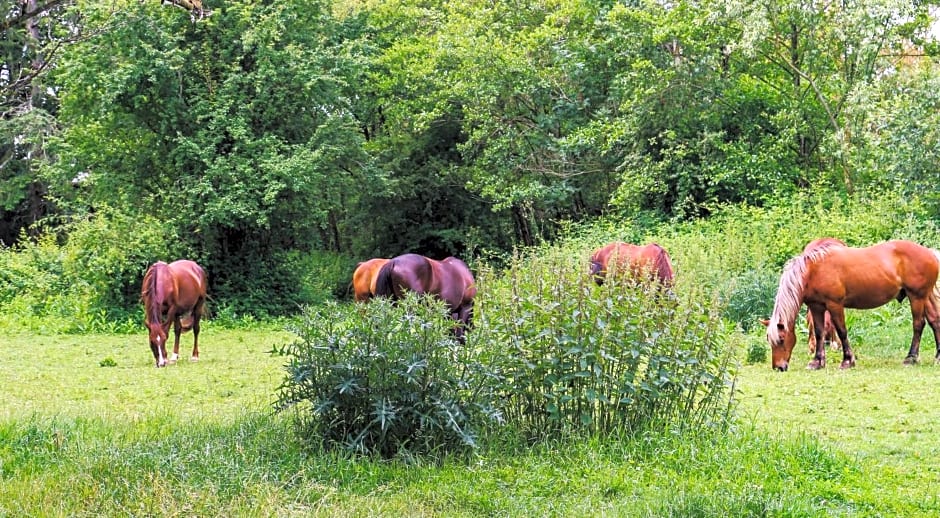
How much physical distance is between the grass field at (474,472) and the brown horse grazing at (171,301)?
14.5ft

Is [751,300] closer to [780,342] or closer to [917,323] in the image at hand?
[917,323]

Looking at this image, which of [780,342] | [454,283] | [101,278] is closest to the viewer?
[780,342]

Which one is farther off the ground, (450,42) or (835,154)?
(450,42)

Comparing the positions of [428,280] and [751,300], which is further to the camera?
[751,300]

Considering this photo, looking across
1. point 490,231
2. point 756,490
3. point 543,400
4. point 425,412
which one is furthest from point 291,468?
point 490,231

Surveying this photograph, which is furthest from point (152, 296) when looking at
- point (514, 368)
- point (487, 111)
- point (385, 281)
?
point (487, 111)

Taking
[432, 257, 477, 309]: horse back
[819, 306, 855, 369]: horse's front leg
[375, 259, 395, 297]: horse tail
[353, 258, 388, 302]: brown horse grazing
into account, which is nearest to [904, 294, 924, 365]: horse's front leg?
[819, 306, 855, 369]: horse's front leg

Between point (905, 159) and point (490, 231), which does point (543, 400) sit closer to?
point (905, 159)

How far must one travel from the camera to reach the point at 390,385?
540 cm

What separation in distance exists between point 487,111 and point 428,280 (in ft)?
42.9

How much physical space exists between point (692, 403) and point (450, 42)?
19.3 meters

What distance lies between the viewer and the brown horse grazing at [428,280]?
10984 mm

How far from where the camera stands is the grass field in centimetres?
445

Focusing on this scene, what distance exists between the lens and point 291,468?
5.08m
